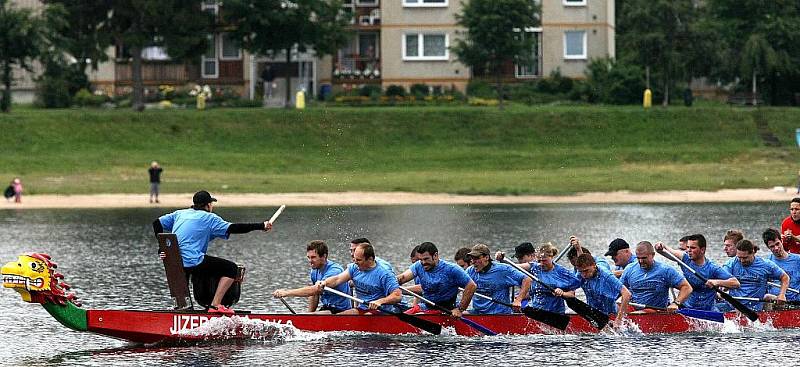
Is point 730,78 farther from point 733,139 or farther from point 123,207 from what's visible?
point 123,207

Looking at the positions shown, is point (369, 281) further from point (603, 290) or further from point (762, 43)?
point (762, 43)

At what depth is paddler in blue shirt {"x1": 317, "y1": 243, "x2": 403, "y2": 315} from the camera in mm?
25297

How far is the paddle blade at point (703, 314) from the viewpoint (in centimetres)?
2644

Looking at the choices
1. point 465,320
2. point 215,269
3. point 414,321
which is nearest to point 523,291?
point 465,320

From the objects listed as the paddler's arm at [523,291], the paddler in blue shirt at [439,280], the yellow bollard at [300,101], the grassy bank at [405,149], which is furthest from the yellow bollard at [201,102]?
the paddler's arm at [523,291]

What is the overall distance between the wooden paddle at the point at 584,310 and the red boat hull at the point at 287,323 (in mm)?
143

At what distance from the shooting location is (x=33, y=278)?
925 inches

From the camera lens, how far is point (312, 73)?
94.4 metres

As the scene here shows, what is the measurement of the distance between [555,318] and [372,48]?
70.0 m

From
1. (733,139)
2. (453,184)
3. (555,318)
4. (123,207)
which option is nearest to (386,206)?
(453,184)

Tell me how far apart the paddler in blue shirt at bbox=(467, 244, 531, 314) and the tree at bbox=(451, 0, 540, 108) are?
5649 cm

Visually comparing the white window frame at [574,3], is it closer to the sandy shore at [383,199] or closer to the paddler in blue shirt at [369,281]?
the sandy shore at [383,199]

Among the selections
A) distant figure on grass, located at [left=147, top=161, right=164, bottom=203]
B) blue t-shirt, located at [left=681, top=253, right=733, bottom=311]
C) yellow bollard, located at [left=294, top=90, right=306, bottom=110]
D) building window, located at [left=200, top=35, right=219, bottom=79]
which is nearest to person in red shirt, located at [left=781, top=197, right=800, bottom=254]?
blue t-shirt, located at [left=681, top=253, right=733, bottom=311]

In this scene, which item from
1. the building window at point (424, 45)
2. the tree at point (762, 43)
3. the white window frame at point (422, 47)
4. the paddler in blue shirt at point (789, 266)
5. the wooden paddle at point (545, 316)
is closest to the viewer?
the wooden paddle at point (545, 316)
